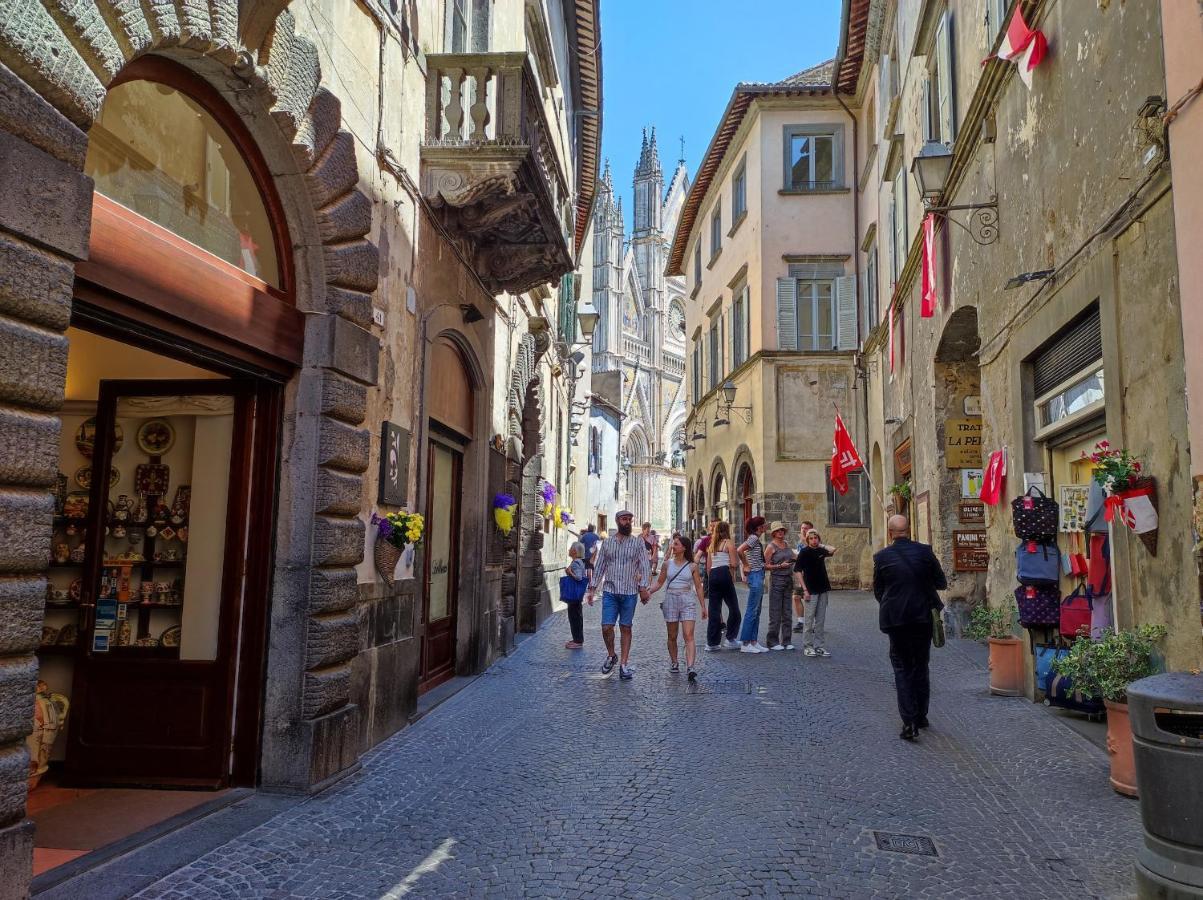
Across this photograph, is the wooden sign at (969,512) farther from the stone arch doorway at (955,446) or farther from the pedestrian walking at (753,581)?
the pedestrian walking at (753,581)

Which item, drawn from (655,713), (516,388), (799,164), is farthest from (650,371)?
(655,713)

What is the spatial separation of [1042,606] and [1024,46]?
4605 millimetres

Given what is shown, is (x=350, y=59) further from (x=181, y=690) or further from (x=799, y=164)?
(x=799, y=164)

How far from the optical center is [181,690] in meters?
5.61

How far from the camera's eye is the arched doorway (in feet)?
28.9

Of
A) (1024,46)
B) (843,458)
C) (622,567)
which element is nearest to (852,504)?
(843,458)

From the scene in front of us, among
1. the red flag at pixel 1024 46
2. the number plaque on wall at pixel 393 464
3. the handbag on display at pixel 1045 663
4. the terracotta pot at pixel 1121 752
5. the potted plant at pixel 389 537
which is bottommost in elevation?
the terracotta pot at pixel 1121 752

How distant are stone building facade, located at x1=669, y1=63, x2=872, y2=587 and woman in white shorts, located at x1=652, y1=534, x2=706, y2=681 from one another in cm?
1295

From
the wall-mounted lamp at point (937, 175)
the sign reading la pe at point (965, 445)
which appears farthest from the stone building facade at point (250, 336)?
the sign reading la pe at point (965, 445)

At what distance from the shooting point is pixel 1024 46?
8.05 meters

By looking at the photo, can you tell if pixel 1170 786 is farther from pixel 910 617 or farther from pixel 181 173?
pixel 181 173

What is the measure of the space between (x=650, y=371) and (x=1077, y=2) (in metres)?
71.2

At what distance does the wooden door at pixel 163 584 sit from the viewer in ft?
18.3

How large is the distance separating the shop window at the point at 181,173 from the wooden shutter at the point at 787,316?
19015mm
